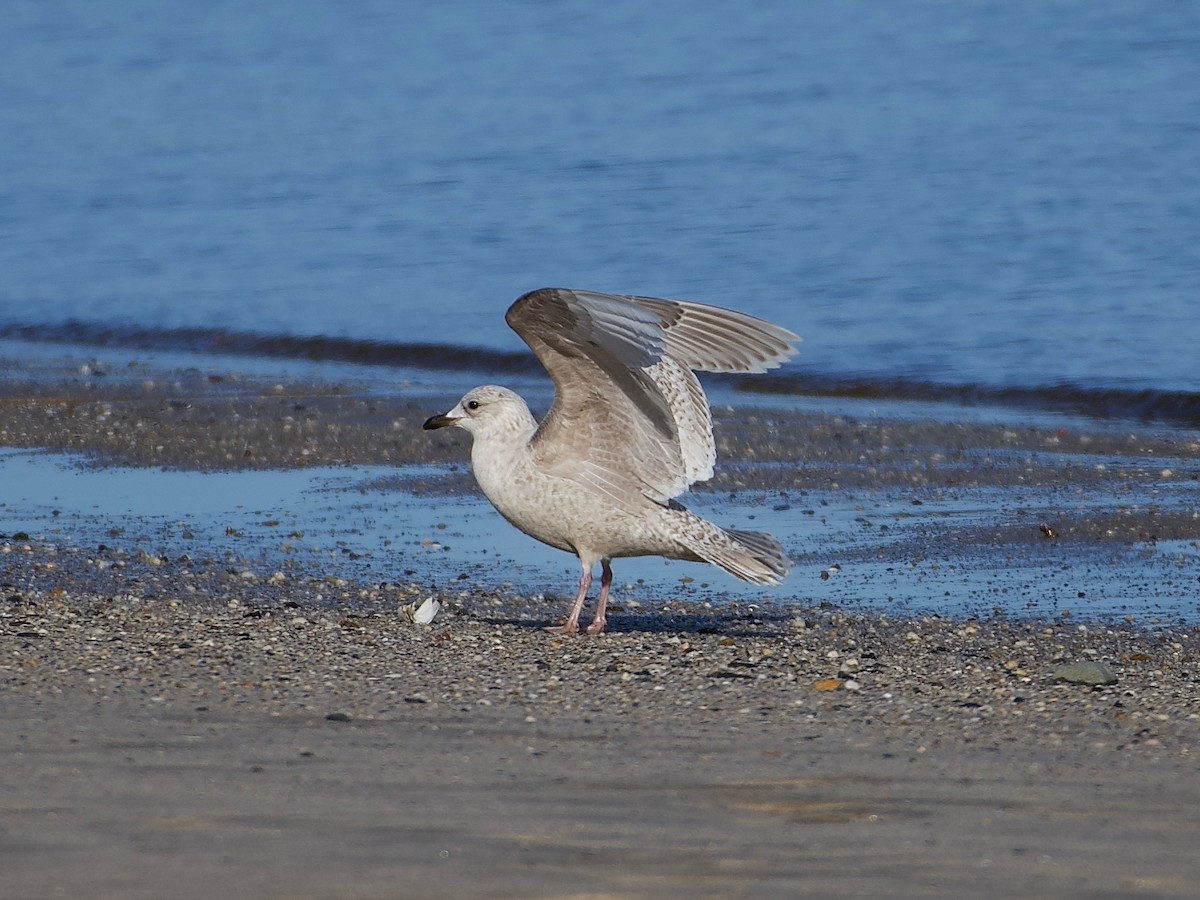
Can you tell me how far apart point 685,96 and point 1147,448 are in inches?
548

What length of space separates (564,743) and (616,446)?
2.19 meters

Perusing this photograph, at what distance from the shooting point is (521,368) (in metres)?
13.1

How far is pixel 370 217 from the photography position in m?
18.3

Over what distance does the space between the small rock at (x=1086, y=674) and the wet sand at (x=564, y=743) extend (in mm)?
33

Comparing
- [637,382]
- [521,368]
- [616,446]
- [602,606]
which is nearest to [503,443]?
[616,446]

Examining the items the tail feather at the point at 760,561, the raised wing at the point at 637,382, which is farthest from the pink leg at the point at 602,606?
the tail feather at the point at 760,561

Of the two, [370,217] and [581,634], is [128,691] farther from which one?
[370,217]

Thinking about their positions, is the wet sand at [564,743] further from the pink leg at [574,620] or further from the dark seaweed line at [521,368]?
the dark seaweed line at [521,368]

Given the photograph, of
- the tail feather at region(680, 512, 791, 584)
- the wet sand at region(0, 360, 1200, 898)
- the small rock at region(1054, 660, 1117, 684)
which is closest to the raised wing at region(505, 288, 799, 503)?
the tail feather at region(680, 512, 791, 584)

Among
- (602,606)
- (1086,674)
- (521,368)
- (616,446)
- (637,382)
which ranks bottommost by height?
(521,368)

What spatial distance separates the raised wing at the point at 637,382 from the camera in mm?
6199

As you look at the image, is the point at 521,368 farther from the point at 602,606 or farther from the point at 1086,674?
the point at 1086,674

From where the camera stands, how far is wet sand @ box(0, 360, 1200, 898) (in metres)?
3.69

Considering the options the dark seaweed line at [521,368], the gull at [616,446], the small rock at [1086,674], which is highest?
the gull at [616,446]
